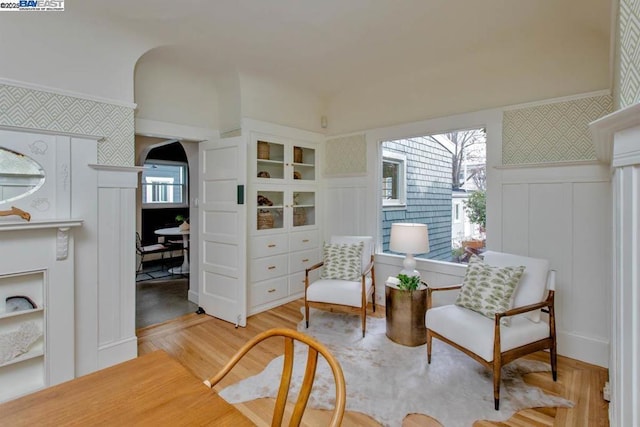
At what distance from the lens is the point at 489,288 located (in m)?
2.32

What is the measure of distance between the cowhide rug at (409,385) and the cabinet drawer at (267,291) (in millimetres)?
1073

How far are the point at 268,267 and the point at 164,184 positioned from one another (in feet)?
13.4

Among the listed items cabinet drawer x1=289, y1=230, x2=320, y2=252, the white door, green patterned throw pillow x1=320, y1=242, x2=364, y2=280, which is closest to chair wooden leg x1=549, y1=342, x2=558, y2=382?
green patterned throw pillow x1=320, y1=242, x2=364, y2=280

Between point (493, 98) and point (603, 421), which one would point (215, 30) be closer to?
point (493, 98)

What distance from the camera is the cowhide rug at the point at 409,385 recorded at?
6.41 ft

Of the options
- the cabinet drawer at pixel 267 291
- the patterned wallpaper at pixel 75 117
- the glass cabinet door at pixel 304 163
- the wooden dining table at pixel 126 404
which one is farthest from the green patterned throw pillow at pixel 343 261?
the wooden dining table at pixel 126 404

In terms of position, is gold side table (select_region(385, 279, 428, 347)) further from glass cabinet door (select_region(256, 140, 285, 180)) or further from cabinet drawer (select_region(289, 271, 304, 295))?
glass cabinet door (select_region(256, 140, 285, 180))

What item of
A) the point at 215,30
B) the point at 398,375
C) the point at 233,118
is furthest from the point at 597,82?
the point at 233,118

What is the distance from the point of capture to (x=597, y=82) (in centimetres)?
247

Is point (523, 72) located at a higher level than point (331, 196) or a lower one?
higher

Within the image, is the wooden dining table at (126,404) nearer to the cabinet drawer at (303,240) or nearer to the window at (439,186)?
the cabinet drawer at (303,240)

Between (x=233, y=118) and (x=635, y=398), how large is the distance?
369 cm

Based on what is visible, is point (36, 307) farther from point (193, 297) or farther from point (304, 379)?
point (304, 379)

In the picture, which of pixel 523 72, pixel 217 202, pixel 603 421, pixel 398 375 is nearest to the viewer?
pixel 603 421
